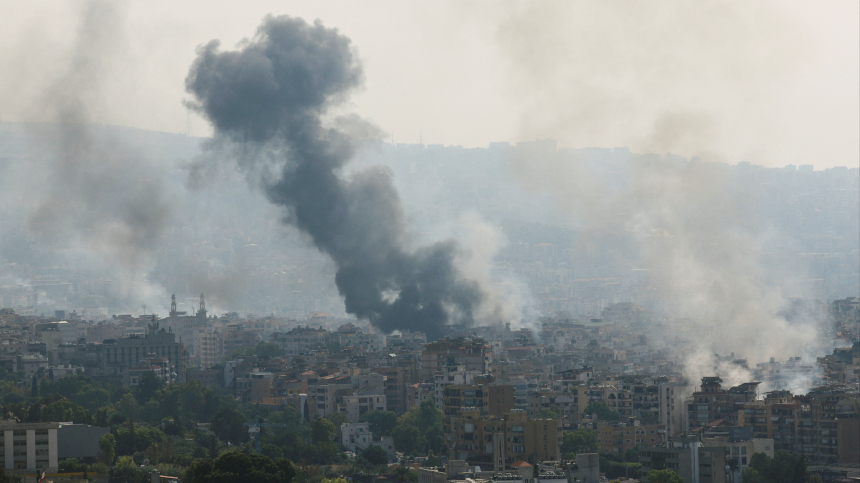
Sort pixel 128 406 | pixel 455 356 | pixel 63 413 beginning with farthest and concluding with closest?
Result: pixel 455 356 → pixel 128 406 → pixel 63 413

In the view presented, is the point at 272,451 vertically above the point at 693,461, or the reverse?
the point at 272,451

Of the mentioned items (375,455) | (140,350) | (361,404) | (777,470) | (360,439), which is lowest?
(777,470)

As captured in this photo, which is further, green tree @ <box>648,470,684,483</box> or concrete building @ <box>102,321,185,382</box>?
concrete building @ <box>102,321,185,382</box>

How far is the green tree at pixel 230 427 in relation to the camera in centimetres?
4781

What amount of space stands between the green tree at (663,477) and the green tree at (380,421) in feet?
52.6

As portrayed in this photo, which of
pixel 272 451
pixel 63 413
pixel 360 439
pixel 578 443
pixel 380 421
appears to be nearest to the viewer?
pixel 272 451

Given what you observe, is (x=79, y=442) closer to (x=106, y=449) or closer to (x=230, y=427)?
(x=106, y=449)

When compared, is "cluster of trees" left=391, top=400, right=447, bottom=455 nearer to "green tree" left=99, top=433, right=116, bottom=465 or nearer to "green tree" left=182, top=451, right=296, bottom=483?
"green tree" left=99, top=433, right=116, bottom=465

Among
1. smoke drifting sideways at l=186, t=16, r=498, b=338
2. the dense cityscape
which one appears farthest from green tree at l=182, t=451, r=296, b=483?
smoke drifting sideways at l=186, t=16, r=498, b=338

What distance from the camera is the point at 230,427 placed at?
48250 mm

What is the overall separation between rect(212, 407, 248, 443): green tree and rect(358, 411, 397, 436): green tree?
5192mm

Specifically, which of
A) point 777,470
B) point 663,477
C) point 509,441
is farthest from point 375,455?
point 777,470

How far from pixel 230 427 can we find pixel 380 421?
7076 mm

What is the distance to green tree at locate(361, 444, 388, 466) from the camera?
144ft
